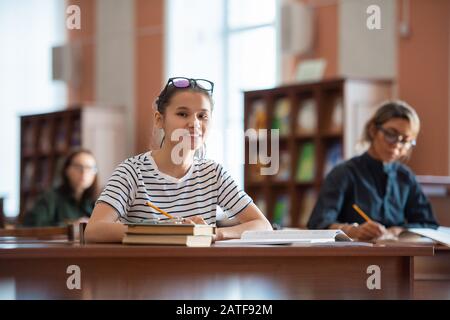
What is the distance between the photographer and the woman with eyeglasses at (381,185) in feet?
12.7

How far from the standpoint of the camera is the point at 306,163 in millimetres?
7773

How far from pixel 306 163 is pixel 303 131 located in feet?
0.98

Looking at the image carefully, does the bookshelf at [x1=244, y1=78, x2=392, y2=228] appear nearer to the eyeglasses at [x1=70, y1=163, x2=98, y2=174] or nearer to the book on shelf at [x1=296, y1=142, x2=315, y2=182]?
the book on shelf at [x1=296, y1=142, x2=315, y2=182]

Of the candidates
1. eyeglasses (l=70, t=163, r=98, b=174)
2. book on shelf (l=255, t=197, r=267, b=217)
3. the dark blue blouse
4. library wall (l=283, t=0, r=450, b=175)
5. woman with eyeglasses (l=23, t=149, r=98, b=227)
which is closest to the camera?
the dark blue blouse

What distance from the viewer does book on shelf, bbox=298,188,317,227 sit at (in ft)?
25.1

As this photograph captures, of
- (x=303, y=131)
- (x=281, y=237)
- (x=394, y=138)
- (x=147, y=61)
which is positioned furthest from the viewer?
(x=147, y=61)

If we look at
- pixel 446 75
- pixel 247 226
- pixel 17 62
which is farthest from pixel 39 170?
pixel 247 226

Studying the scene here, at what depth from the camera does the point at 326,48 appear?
26.7 ft

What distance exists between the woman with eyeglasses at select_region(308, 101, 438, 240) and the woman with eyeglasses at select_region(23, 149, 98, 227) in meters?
2.25

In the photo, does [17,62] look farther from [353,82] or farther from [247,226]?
→ [247,226]

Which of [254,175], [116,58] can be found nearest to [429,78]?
[254,175]

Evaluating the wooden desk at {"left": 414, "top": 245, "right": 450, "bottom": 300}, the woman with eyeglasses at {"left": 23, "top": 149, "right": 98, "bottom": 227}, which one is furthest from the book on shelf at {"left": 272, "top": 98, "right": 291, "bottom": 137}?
the wooden desk at {"left": 414, "top": 245, "right": 450, "bottom": 300}

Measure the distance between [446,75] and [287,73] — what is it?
1.92 m

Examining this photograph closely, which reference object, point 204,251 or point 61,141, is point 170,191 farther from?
point 61,141
